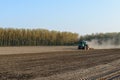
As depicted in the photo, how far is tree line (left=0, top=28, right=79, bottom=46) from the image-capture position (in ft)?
357

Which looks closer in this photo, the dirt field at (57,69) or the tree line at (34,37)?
the dirt field at (57,69)

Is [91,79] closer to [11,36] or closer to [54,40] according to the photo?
[11,36]

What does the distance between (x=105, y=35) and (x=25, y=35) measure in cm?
3208

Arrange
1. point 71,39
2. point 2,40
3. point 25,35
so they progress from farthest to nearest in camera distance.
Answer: point 71,39
point 25,35
point 2,40

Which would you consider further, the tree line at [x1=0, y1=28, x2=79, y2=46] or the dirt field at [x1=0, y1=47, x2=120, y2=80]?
the tree line at [x1=0, y1=28, x2=79, y2=46]

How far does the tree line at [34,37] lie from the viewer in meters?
109

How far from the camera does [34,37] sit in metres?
118

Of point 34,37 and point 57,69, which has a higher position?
point 34,37

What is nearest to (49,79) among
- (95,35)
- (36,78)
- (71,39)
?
(36,78)

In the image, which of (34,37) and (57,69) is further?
(34,37)

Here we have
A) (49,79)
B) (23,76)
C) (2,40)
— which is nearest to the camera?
(49,79)

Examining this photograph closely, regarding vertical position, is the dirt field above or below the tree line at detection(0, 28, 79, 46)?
below

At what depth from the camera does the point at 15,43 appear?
10856 cm

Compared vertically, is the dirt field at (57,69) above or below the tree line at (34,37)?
below
